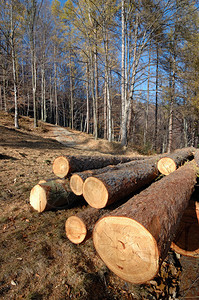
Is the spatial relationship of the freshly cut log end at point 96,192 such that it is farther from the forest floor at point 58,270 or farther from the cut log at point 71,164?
the cut log at point 71,164

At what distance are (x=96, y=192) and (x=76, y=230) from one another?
1.86ft

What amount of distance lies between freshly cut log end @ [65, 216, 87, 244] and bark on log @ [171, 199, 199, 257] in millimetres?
1312

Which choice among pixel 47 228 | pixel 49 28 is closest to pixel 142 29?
pixel 49 28

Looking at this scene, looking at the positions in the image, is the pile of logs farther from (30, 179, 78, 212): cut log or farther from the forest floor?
the forest floor

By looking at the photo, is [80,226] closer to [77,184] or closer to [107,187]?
[107,187]

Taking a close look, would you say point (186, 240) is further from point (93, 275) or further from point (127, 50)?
point (127, 50)

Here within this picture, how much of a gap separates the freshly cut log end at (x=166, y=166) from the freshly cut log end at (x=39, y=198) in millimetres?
2568

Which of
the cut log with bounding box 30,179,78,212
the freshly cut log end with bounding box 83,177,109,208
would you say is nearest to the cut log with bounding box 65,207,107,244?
the freshly cut log end with bounding box 83,177,109,208

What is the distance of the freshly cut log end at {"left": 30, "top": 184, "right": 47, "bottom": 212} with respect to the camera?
9.18 feet

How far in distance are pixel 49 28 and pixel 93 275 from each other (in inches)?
810

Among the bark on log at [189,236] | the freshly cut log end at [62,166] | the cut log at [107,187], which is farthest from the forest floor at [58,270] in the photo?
the freshly cut log end at [62,166]

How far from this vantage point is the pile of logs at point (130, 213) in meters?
1.33

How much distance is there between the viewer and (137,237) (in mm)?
1317

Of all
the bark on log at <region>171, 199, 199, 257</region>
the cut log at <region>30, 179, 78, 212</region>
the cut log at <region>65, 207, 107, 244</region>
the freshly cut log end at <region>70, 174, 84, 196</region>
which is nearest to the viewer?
the cut log at <region>65, 207, 107, 244</region>
